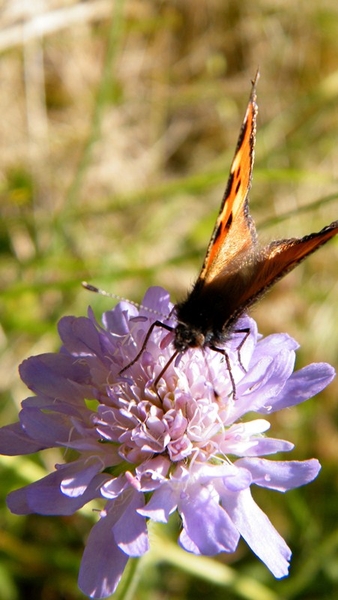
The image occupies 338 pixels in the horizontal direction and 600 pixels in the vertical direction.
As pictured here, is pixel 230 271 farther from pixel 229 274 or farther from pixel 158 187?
pixel 158 187

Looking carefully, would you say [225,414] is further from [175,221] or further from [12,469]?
[175,221]

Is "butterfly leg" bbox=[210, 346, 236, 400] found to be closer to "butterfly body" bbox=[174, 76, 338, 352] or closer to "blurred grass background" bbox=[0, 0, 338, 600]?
"butterfly body" bbox=[174, 76, 338, 352]

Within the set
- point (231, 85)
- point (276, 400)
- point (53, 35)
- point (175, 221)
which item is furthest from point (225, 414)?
point (231, 85)

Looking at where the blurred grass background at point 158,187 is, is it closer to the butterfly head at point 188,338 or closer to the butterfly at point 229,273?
the butterfly at point 229,273

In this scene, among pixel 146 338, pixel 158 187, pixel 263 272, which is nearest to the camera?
pixel 263 272

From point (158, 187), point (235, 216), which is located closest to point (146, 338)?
point (235, 216)

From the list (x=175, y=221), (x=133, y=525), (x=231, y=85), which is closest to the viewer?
(x=133, y=525)

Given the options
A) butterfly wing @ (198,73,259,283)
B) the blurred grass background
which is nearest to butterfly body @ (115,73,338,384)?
butterfly wing @ (198,73,259,283)

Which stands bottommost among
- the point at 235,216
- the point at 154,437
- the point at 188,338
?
the point at 154,437
